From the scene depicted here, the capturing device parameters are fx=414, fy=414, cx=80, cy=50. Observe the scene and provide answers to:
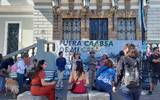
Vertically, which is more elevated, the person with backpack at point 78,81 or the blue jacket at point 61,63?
the blue jacket at point 61,63

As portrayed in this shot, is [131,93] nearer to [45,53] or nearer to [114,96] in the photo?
[114,96]

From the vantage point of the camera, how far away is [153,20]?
25922mm

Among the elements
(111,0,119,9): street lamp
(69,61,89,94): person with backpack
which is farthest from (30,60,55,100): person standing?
(111,0,119,9): street lamp

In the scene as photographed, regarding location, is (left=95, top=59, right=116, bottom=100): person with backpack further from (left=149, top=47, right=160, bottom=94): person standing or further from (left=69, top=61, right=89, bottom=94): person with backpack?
(left=149, top=47, right=160, bottom=94): person standing

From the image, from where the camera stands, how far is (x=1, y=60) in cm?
1745

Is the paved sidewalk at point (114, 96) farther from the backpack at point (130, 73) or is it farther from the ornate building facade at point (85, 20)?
the ornate building facade at point (85, 20)

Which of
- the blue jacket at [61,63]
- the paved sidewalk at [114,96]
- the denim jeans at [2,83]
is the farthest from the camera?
the blue jacket at [61,63]

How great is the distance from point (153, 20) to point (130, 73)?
54.8 ft

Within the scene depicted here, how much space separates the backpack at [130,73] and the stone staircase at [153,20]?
642 inches

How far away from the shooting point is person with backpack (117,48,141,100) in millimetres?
9703

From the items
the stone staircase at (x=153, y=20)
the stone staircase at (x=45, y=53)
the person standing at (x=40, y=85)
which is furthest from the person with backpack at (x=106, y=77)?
the stone staircase at (x=153, y=20)

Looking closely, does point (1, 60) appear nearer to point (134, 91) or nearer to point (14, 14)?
point (134, 91)

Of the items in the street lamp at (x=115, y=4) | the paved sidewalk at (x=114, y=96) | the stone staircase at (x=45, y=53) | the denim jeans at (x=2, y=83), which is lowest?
the paved sidewalk at (x=114, y=96)

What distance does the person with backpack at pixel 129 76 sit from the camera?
9.70 metres
